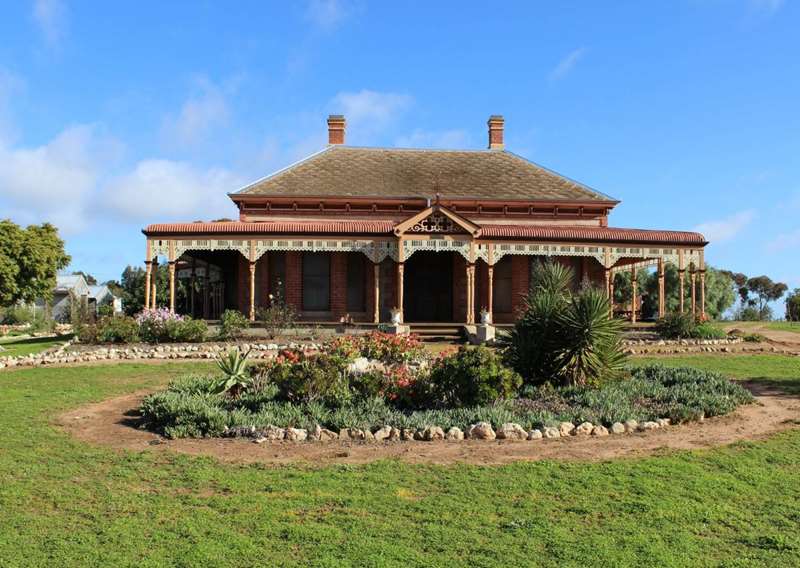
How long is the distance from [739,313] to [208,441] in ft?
120

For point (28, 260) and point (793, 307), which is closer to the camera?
point (28, 260)

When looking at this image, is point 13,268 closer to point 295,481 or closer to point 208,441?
point 208,441

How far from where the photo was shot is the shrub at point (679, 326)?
65.6 ft

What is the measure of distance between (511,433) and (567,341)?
3.10 meters

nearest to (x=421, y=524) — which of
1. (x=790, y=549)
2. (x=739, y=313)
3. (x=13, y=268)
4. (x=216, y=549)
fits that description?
(x=216, y=549)

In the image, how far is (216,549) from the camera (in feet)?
15.2

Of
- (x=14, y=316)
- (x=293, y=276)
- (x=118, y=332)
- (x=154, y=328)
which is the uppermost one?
(x=293, y=276)

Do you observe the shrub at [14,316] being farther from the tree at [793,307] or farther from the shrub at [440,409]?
the tree at [793,307]

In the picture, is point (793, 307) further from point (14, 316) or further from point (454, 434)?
point (14, 316)

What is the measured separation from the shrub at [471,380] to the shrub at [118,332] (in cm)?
1192

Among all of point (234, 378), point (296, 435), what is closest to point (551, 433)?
point (296, 435)

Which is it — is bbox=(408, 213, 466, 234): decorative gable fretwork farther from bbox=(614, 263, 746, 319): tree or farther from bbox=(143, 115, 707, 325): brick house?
bbox=(614, 263, 746, 319): tree

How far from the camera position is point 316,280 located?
77.6 feet

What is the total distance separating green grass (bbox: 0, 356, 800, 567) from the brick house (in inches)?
541
